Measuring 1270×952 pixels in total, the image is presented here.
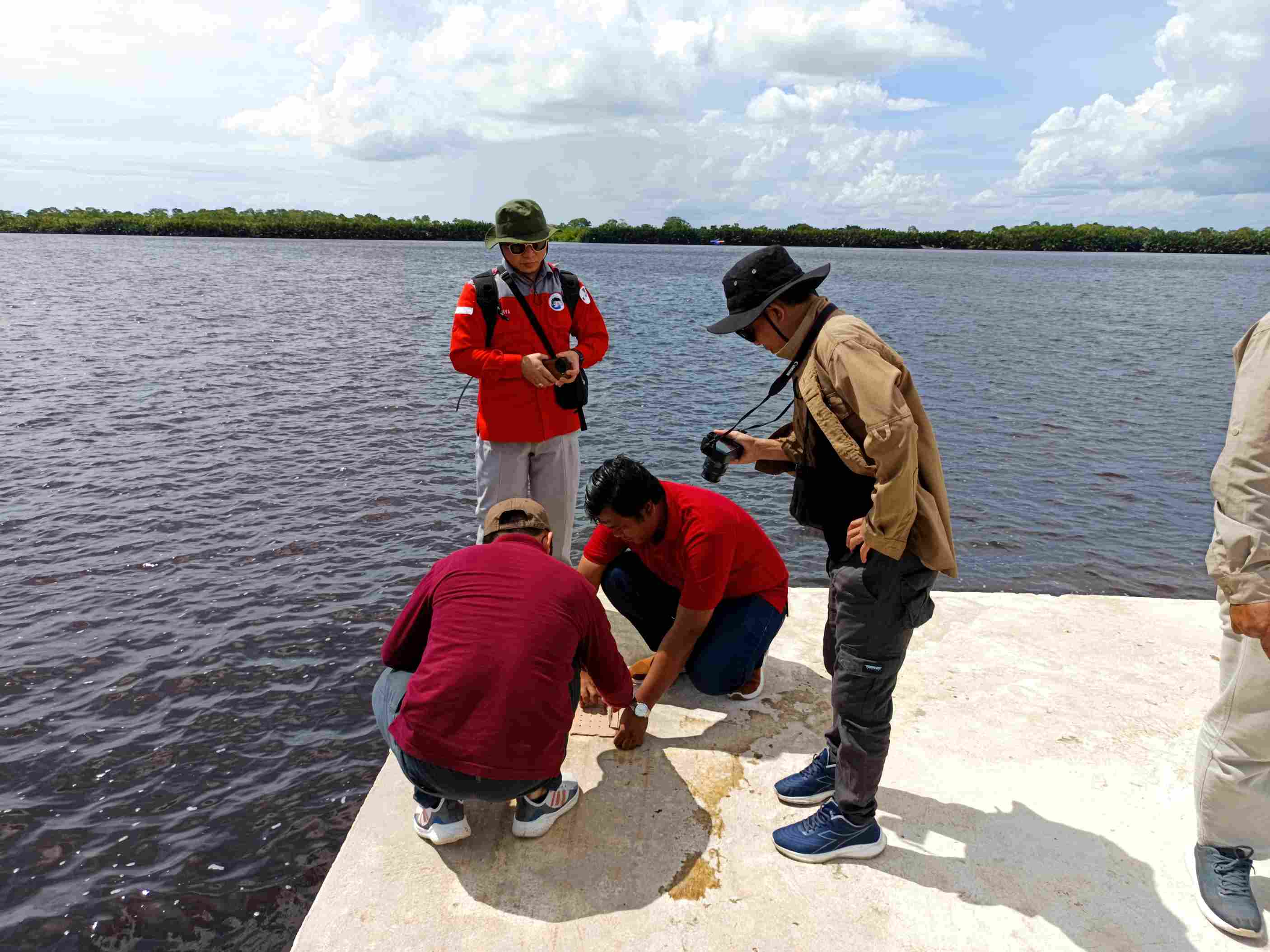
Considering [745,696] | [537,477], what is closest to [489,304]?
[537,477]

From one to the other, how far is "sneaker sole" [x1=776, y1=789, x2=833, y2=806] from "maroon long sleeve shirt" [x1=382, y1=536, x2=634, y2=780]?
3.04 ft

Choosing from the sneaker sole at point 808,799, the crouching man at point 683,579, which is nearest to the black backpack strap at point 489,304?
the crouching man at point 683,579

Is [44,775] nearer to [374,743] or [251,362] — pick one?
[374,743]

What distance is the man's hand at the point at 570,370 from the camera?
14.4 ft

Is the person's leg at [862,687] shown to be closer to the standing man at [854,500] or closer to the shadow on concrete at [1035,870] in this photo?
the standing man at [854,500]

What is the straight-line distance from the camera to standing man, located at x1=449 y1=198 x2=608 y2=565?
4.32m

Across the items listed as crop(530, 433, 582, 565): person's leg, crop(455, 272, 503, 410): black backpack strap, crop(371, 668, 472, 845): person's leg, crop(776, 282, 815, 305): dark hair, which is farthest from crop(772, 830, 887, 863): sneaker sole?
crop(455, 272, 503, 410): black backpack strap

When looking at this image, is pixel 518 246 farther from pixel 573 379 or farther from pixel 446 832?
pixel 446 832

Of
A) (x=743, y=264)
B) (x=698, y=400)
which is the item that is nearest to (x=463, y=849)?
(x=743, y=264)

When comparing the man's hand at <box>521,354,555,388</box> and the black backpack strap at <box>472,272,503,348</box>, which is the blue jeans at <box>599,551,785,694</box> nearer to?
the man's hand at <box>521,354,555,388</box>

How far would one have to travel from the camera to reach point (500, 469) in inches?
178

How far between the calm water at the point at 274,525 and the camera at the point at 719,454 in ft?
8.30

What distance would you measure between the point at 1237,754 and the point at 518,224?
148 inches

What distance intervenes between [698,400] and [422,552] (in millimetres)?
8534
